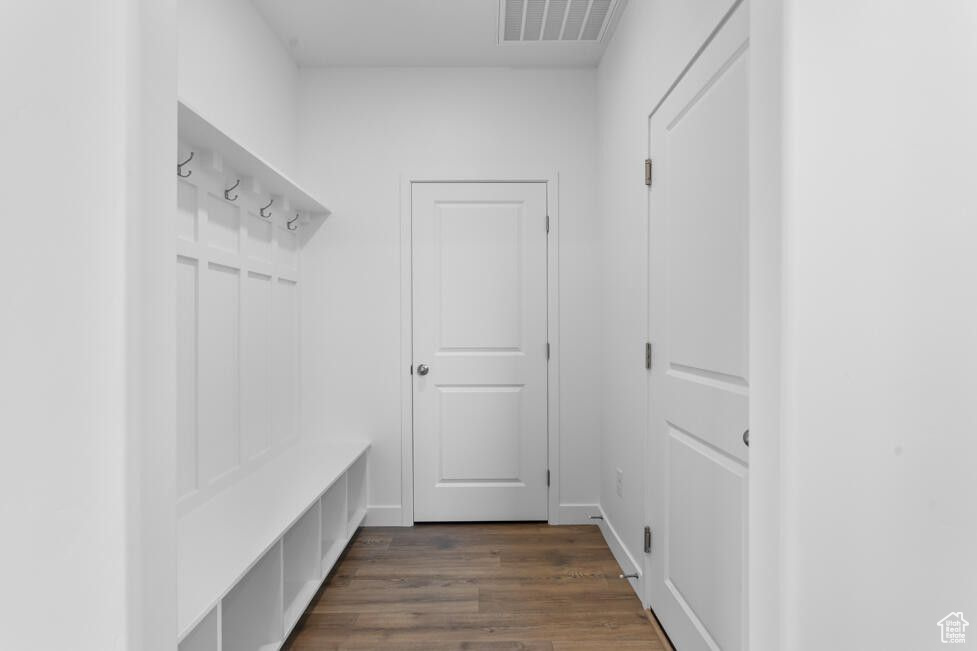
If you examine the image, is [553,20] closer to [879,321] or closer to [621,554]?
[879,321]

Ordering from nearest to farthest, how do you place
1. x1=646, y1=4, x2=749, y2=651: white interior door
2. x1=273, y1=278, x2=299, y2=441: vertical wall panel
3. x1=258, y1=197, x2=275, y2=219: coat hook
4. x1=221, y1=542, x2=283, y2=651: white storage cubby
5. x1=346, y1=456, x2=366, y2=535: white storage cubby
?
x1=646, y1=4, x2=749, y2=651: white interior door → x1=221, y1=542, x2=283, y2=651: white storage cubby → x1=258, y1=197, x2=275, y2=219: coat hook → x1=273, y1=278, x2=299, y2=441: vertical wall panel → x1=346, y1=456, x2=366, y2=535: white storage cubby

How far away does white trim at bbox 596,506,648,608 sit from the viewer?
217 cm

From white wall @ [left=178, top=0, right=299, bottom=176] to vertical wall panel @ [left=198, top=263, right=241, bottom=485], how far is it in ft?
1.96

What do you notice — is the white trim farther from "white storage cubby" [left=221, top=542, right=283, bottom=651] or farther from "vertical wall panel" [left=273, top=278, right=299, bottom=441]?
"vertical wall panel" [left=273, top=278, right=299, bottom=441]

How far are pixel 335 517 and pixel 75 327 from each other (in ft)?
6.94

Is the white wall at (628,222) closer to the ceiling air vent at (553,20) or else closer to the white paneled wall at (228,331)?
the ceiling air vent at (553,20)

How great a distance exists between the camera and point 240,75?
7.54 feet

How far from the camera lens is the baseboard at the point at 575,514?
3.02m

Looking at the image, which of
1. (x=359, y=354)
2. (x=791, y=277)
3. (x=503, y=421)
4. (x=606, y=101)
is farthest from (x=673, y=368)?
(x=359, y=354)

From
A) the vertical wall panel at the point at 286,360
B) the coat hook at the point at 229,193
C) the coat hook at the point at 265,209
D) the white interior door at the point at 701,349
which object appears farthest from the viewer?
the vertical wall panel at the point at 286,360

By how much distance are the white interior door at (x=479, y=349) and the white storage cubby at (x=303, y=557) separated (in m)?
0.94

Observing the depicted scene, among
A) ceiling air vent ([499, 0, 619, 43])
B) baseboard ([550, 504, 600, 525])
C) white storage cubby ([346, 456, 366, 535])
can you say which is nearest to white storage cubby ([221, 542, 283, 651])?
white storage cubby ([346, 456, 366, 535])

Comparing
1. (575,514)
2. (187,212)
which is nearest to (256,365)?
(187,212)

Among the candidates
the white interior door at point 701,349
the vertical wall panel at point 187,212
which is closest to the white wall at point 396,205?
the white interior door at point 701,349
